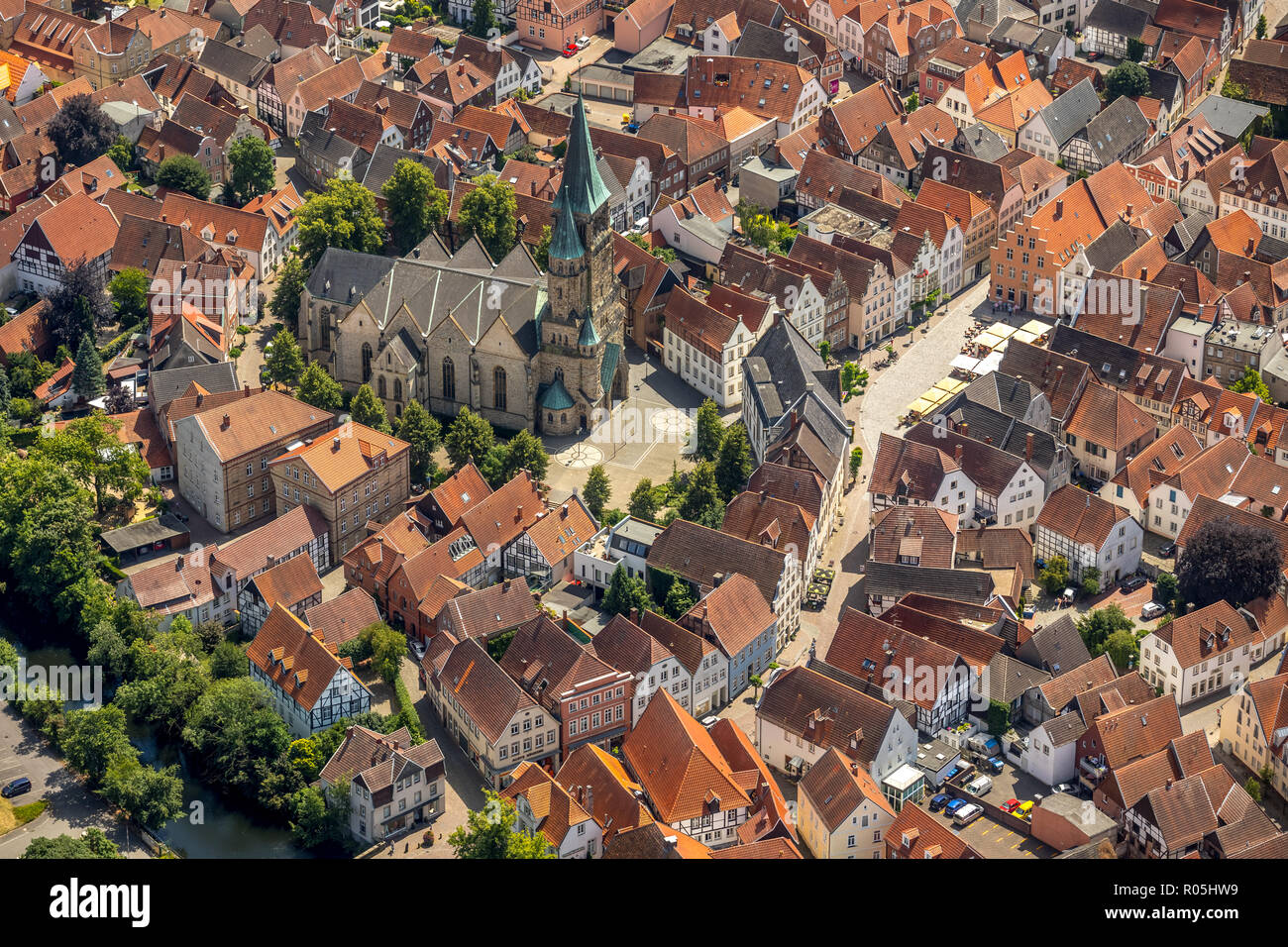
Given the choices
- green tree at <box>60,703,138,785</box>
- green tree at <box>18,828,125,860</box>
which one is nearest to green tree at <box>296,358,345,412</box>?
green tree at <box>60,703,138,785</box>

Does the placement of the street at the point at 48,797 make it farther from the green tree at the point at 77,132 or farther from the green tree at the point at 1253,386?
the green tree at the point at 1253,386

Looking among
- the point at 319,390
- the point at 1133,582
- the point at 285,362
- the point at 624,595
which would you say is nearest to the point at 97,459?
the point at 319,390

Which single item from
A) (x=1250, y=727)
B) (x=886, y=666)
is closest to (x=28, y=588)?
(x=886, y=666)

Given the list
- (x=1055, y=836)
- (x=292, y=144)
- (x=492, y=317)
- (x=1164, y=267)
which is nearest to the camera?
(x=1055, y=836)

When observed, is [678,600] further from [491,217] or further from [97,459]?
[491,217]

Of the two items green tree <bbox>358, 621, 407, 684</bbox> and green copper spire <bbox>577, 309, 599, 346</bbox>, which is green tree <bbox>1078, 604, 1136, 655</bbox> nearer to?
green copper spire <bbox>577, 309, 599, 346</bbox>

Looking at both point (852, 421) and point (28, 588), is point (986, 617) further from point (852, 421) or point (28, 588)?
point (28, 588)
